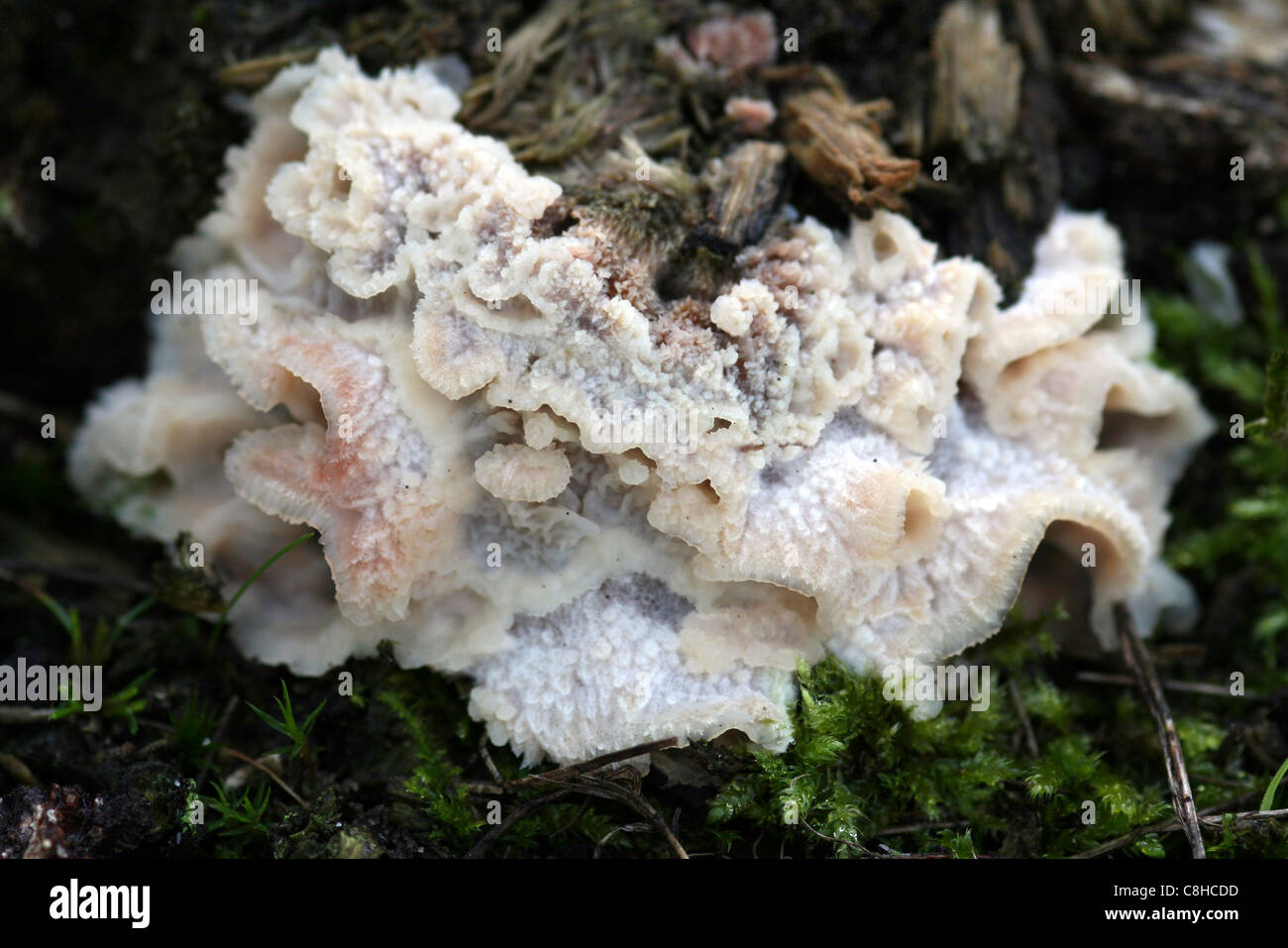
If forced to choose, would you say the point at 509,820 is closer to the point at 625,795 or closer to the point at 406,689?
the point at 625,795

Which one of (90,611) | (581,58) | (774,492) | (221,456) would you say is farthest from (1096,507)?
(90,611)

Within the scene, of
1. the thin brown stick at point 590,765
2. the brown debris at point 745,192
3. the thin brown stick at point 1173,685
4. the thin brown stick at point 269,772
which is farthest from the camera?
the thin brown stick at point 1173,685

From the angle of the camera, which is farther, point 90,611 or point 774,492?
point 90,611

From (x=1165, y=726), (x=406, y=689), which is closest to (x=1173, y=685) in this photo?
(x=1165, y=726)

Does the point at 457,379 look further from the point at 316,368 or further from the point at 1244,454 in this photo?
the point at 1244,454

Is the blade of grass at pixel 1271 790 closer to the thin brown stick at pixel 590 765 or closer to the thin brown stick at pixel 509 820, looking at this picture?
the thin brown stick at pixel 590 765

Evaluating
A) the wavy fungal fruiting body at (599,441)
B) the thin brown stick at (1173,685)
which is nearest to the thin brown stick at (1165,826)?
the thin brown stick at (1173,685)
